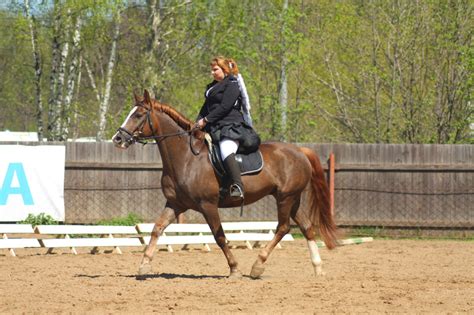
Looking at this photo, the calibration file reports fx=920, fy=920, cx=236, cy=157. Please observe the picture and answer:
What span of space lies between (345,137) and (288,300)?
692 inches

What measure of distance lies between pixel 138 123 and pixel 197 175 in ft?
3.35

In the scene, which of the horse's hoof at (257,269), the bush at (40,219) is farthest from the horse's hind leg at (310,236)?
the bush at (40,219)

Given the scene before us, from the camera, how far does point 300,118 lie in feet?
88.1

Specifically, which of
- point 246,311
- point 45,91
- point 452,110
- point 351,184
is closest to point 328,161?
point 351,184

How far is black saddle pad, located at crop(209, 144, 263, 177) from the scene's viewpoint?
38.7 feet

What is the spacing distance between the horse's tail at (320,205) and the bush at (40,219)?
8.39 metres

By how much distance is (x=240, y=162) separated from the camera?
11.9m

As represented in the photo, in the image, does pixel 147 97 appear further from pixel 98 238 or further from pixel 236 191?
pixel 98 238

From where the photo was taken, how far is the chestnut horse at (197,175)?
38.5 ft

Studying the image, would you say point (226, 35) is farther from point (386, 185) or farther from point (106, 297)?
point (106, 297)

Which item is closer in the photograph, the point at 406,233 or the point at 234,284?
the point at 234,284

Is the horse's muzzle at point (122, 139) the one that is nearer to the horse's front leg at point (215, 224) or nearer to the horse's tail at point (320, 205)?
the horse's front leg at point (215, 224)

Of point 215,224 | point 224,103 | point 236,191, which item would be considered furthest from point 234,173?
point 224,103

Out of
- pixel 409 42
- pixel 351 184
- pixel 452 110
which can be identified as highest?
pixel 409 42
